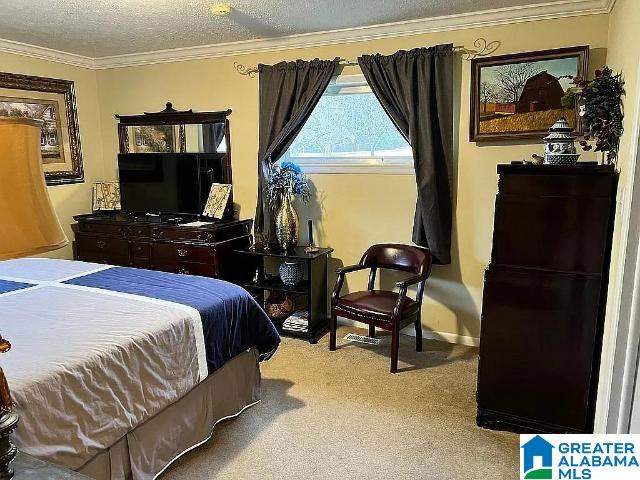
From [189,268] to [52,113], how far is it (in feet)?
6.68

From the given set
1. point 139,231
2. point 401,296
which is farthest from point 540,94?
point 139,231

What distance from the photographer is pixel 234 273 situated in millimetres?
4211

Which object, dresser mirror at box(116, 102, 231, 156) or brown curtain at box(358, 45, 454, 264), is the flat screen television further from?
brown curtain at box(358, 45, 454, 264)

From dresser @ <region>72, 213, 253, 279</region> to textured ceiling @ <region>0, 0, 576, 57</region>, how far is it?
61.7 inches

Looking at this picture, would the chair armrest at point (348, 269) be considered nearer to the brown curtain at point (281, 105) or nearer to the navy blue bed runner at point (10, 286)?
the brown curtain at point (281, 105)

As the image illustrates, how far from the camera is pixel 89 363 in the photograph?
181 centimetres

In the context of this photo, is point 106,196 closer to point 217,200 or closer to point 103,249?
point 103,249

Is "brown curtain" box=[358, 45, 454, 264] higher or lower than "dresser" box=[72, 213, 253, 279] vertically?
higher

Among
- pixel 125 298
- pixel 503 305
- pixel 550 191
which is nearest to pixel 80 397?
pixel 125 298

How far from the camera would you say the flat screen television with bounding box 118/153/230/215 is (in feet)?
14.6

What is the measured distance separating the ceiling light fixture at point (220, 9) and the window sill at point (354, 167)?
143cm

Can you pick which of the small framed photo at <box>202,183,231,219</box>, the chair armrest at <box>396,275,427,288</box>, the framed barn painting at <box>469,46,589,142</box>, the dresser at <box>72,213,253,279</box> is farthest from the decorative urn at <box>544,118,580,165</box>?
the small framed photo at <box>202,183,231,219</box>

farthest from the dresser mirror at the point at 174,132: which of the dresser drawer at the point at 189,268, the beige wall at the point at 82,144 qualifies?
the dresser drawer at the point at 189,268

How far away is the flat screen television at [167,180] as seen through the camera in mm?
4453
